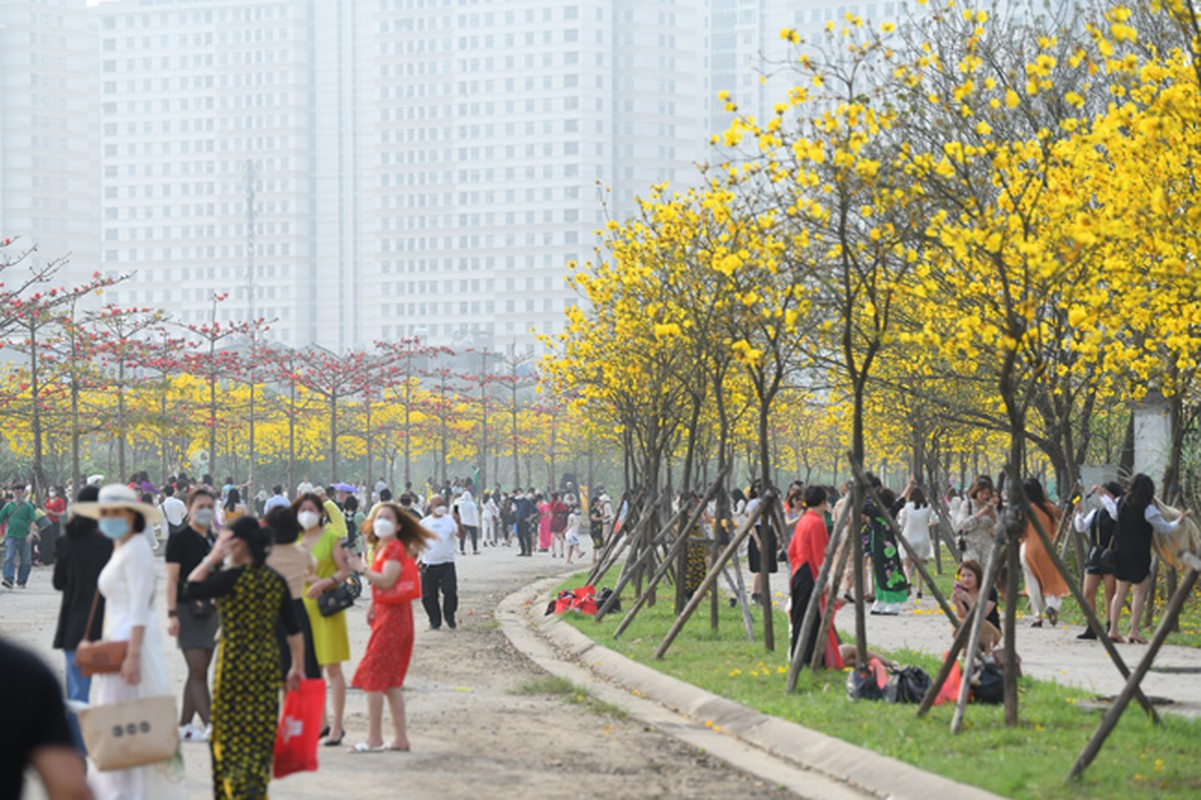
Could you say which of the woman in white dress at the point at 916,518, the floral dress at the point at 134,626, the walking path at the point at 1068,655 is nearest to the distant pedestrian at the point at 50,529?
the woman in white dress at the point at 916,518

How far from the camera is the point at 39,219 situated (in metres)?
182

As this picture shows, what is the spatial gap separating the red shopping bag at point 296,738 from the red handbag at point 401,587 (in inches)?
110

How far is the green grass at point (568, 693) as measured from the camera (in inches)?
566

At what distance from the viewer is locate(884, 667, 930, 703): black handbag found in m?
13.4

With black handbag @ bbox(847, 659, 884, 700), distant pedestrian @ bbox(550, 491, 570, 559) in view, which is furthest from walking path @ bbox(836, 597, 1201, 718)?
distant pedestrian @ bbox(550, 491, 570, 559)

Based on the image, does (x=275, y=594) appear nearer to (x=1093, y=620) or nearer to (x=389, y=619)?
(x=389, y=619)

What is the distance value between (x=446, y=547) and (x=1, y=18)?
174m

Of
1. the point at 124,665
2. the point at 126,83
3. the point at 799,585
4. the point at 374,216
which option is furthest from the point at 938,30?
the point at 126,83

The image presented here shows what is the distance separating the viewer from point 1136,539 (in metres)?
18.2

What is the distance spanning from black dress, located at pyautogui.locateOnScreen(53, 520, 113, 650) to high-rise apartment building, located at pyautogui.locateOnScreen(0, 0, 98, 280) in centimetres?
17412

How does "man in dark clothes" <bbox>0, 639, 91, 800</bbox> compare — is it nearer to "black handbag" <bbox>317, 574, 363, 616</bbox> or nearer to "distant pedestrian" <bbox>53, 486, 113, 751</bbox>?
"distant pedestrian" <bbox>53, 486, 113, 751</bbox>

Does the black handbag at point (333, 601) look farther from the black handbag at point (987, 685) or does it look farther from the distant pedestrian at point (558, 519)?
the distant pedestrian at point (558, 519)

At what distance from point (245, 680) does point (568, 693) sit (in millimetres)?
7467

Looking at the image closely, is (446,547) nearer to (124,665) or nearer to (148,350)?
(124,665)
